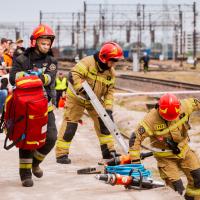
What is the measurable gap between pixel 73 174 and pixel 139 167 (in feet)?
3.87

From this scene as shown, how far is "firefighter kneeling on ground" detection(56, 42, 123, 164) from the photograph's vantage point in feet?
31.4

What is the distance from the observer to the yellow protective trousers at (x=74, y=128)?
1022 cm

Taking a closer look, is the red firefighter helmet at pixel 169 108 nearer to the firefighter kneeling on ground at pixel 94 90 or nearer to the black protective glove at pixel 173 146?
the black protective glove at pixel 173 146

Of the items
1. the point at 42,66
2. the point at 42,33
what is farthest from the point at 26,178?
the point at 42,33

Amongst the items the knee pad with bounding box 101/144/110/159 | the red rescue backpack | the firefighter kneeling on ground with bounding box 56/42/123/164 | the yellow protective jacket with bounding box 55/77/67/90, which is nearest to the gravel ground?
the knee pad with bounding box 101/144/110/159

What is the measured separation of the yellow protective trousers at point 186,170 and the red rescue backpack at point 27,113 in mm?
2130

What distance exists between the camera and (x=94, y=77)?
32.4ft

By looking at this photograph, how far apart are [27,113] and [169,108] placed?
2.17 m

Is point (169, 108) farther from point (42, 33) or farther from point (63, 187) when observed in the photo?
point (42, 33)

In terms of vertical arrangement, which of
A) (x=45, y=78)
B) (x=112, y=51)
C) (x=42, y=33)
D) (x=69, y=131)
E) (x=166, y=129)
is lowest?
(x=69, y=131)

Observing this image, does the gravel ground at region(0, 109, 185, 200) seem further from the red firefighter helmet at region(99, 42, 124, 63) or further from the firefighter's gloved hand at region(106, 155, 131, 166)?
the red firefighter helmet at region(99, 42, 124, 63)

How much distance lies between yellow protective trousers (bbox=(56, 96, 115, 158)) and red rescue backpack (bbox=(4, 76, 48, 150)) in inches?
114

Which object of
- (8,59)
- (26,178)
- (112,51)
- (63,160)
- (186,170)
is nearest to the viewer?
(26,178)

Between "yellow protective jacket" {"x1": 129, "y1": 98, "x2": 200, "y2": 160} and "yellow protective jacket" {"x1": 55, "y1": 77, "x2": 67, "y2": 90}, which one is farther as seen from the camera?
"yellow protective jacket" {"x1": 55, "y1": 77, "x2": 67, "y2": 90}
